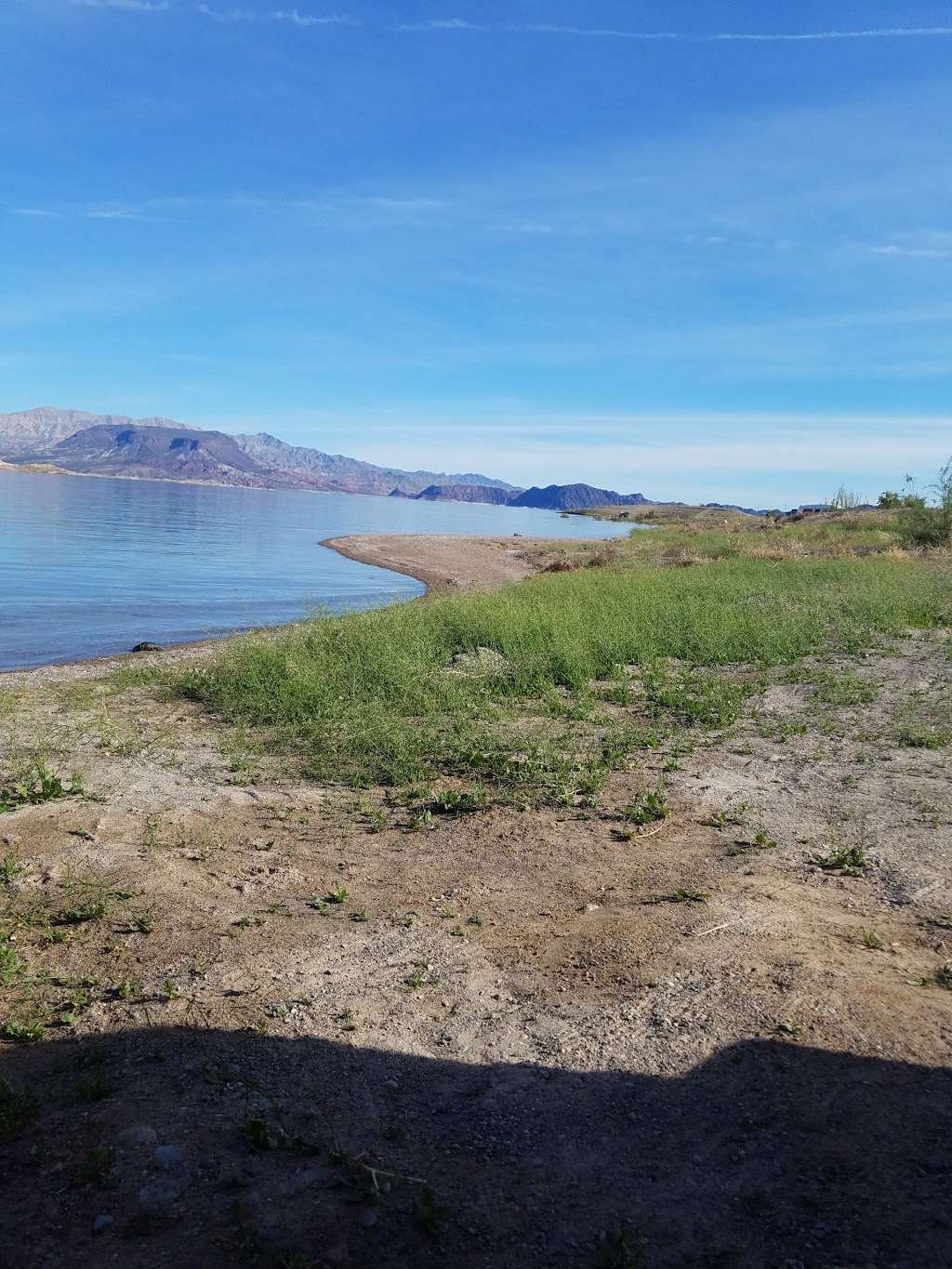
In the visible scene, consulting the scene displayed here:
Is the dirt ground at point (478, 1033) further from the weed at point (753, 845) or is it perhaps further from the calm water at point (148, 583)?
the calm water at point (148, 583)

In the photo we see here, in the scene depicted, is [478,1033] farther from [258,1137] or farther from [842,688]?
[842,688]

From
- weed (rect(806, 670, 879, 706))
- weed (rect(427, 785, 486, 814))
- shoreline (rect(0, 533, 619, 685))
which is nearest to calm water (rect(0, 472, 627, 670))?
shoreline (rect(0, 533, 619, 685))

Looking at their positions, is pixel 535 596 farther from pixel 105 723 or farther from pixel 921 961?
pixel 921 961

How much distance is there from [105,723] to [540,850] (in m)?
5.99

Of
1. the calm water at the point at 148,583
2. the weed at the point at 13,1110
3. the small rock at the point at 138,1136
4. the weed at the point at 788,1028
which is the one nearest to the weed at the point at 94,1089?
the weed at the point at 13,1110

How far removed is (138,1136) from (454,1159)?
132 cm

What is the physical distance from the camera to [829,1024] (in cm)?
444

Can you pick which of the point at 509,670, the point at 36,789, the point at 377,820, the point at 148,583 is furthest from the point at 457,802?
the point at 148,583

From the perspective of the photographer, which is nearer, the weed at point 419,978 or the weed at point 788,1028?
the weed at point 788,1028

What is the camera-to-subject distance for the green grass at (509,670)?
9062mm

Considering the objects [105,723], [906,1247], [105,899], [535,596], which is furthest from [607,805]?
[535,596]

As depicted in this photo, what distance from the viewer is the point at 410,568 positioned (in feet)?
139

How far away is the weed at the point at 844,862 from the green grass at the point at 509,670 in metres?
2.26

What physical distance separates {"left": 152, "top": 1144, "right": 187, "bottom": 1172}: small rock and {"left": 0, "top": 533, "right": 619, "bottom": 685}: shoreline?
11.2 metres
